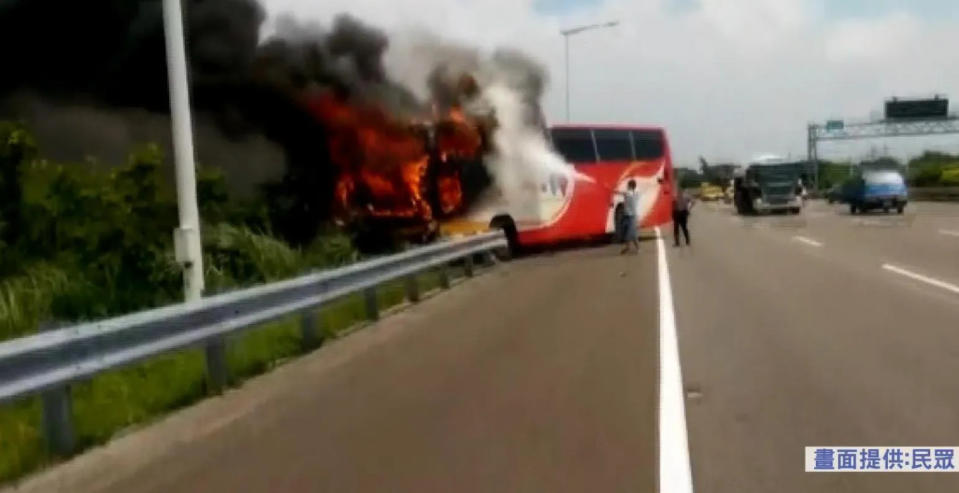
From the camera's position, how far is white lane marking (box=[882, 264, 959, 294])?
18.6 meters

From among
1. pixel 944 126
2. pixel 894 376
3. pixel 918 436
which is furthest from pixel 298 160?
pixel 944 126

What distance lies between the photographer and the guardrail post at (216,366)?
35.2 ft

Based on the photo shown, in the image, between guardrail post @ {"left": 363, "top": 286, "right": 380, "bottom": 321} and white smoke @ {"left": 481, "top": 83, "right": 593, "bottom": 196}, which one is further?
white smoke @ {"left": 481, "top": 83, "right": 593, "bottom": 196}

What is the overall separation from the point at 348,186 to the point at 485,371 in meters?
12.5

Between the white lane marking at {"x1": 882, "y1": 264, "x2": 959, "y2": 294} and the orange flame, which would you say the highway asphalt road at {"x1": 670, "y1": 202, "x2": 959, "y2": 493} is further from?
the orange flame

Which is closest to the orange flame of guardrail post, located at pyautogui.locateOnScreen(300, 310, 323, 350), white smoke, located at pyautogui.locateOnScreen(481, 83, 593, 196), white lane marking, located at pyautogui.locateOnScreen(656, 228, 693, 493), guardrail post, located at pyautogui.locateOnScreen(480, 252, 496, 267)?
white smoke, located at pyautogui.locateOnScreen(481, 83, 593, 196)

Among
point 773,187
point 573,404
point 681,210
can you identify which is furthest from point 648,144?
point 573,404

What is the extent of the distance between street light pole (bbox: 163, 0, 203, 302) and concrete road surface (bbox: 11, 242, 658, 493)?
1909 mm

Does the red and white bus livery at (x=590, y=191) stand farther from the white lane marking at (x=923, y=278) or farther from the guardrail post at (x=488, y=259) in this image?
the white lane marking at (x=923, y=278)

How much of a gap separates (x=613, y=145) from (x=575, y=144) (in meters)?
1.82

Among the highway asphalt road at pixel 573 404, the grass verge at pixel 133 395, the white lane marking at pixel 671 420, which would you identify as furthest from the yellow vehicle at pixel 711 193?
the grass verge at pixel 133 395

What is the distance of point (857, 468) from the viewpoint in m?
7.23

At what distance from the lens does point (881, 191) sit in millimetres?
56719

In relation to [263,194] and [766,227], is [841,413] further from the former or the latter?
[766,227]
